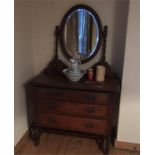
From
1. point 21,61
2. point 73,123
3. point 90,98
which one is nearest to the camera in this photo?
point 90,98

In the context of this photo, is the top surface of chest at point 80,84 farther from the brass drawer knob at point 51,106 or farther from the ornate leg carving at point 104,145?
Answer: the ornate leg carving at point 104,145

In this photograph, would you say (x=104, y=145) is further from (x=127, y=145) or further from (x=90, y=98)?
(x=90, y=98)

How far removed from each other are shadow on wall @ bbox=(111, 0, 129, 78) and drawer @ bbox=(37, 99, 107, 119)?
0.60 m

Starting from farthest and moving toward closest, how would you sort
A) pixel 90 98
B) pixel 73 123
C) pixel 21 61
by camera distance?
pixel 21 61 → pixel 73 123 → pixel 90 98

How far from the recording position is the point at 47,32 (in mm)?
2680

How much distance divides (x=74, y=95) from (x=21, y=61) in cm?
73

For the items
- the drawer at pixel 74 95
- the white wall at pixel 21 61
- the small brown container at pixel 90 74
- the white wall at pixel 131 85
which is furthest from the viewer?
the small brown container at pixel 90 74

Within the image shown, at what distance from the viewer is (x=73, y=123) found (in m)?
2.35

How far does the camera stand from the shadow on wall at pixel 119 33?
242cm

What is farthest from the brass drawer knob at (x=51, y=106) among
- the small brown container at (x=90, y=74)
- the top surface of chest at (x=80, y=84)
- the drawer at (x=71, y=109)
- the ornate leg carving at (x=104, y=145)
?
the ornate leg carving at (x=104, y=145)

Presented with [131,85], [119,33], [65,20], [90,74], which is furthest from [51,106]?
[119,33]

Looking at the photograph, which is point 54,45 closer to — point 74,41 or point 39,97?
point 74,41

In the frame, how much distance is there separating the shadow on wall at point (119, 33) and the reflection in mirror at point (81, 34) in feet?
0.73
